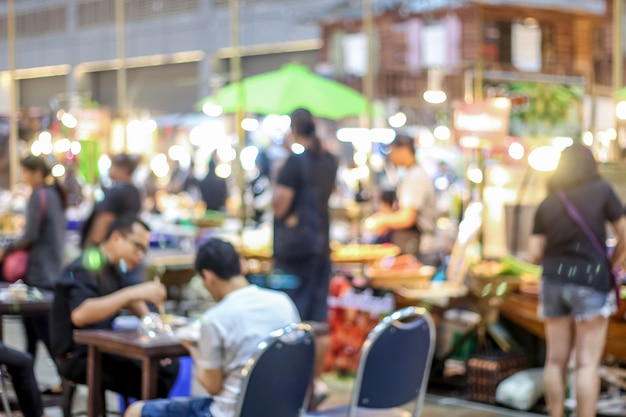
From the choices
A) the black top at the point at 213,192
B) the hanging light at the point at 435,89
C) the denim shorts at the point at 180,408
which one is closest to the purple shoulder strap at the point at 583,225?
the denim shorts at the point at 180,408

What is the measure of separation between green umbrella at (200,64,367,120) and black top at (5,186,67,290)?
5.28 meters

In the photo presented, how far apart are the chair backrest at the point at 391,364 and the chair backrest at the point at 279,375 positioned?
29 centimetres

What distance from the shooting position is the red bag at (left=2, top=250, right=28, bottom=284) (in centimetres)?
791

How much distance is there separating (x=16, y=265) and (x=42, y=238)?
247 mm

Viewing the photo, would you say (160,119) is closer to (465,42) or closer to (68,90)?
(68,90)

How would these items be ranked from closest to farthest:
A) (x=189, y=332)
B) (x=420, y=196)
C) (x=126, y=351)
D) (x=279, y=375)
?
(x=279, y=375) < (x=126, y=351) < (x=189, y=332) < (x=420, y=196)

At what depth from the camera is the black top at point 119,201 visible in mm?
8023

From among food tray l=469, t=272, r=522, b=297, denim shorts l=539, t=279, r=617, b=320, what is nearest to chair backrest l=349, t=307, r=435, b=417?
denim shorts l=539, t=279, r=617, b=320

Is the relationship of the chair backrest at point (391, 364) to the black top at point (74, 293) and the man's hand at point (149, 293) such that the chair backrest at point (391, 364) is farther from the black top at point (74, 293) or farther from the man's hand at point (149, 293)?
the black top at point (74, 293)

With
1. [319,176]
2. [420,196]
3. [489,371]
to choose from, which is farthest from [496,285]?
[319,176]

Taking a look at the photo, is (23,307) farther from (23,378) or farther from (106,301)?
(106,301)

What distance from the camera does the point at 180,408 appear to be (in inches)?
183

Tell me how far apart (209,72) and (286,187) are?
20.5 meters

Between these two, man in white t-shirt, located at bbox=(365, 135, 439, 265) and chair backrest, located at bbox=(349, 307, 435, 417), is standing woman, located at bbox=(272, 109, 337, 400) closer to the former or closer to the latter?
man in white t-shirt, located at bbox=(365, 135, 439, 265)
